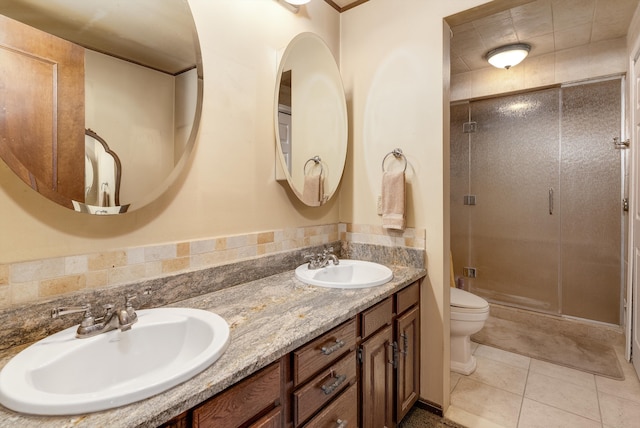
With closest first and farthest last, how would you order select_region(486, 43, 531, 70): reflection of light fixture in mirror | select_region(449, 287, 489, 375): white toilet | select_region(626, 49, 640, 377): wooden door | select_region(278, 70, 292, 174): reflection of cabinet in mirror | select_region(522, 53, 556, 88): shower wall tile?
1. select_region(278, 70, 292, 174): reflection of cabinet in mirror
2. select_region(626, 49, 640, 377): wooden door
3. select_region(449, 287, 489, 375): white toilet
4. select_region(486, 43, 531, 70): reflection of light fixture in mirror
5. select_region(522, 53, 556, 88): shower wall tile

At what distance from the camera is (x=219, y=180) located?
135 centimetres

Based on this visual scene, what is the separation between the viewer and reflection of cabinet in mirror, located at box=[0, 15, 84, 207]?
83cm

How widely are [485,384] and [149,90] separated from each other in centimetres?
240

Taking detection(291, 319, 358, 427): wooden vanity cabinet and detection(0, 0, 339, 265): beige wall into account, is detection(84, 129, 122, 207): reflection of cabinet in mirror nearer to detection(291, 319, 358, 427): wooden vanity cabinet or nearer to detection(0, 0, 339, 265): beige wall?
detection(0, 0, 339, 265): beige wall

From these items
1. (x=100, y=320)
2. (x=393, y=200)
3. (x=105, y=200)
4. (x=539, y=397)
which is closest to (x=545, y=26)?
(x=393, y=200)

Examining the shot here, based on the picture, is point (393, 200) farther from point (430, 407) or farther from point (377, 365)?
point (430, 407)

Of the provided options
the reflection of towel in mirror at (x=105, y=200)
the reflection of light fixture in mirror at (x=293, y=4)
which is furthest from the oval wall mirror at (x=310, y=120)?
the reflection of towel in mirror at (x=105, y=200)

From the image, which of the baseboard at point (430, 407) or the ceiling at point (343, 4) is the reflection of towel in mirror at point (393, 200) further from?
the ceiling at point (343, 4)

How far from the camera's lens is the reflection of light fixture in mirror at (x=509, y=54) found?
2.49 meters

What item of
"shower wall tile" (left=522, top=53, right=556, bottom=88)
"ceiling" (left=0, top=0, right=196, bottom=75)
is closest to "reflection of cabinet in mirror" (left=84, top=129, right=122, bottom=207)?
"ceiling" (left=0, top=0, right=196, bottom=75)

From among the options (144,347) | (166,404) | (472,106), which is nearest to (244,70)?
(144,347)

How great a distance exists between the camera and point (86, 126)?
96cm

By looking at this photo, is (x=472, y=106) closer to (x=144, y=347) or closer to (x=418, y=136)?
(x=418, y=136)

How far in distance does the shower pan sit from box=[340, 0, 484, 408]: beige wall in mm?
1724
